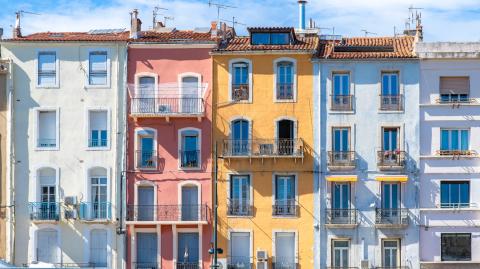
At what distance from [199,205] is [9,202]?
885 cm

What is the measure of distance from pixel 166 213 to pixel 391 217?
10.2 m

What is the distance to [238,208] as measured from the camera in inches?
2023

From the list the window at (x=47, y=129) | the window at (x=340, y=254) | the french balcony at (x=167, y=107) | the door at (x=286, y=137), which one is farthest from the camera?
the window at (x=47, y=129)

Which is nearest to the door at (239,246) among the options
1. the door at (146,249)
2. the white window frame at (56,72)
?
the door at (146,249)

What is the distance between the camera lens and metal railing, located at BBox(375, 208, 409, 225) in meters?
50.3

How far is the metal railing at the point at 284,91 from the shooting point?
2036 inches

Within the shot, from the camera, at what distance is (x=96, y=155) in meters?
→ 52.1

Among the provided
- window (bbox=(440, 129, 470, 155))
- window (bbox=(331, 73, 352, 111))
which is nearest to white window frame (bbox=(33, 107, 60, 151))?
window (bbox=(331, 73, 352, 111))

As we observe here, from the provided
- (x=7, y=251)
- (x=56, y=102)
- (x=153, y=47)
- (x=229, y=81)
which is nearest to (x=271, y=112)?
(x=229, y=81)

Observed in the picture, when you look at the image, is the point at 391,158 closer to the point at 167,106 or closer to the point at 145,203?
the point at 167,106

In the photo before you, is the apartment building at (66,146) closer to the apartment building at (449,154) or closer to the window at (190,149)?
the window at (190,149)

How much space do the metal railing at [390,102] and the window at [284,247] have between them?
713 centimetres

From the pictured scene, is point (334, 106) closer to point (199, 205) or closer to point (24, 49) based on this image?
point (199, 205)

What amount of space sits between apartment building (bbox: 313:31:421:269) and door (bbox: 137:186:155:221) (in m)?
7.61
